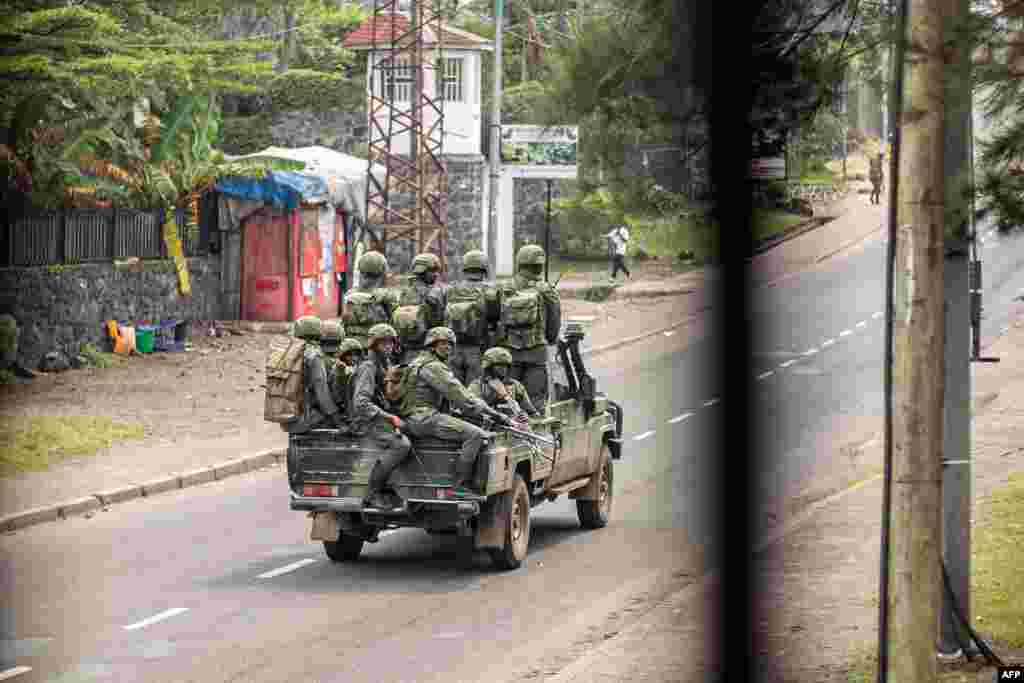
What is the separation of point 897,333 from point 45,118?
24210mm

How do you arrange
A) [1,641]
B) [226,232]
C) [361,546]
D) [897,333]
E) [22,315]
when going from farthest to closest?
[226,232] < [22,315] < [361,546] < [1,641] < [897,333]

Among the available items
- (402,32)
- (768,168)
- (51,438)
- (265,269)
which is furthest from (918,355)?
(402,32)

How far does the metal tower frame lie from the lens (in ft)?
136

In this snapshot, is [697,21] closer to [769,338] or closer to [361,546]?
[361,546]

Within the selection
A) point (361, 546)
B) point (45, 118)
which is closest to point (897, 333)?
point (361, 546)

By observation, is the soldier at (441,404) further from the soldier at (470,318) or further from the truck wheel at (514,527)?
the soldier at (470,318)

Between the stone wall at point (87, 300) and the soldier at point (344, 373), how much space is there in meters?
13.8

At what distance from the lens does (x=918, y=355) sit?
9.43 metres

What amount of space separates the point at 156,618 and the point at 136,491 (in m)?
6.67

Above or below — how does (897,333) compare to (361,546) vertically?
above

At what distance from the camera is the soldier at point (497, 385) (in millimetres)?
16297

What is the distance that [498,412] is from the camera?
16.1 m

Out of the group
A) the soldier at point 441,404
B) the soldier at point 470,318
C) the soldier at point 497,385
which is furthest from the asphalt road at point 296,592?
the soldier at point 470,318

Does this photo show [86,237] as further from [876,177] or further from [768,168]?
[876,177]
